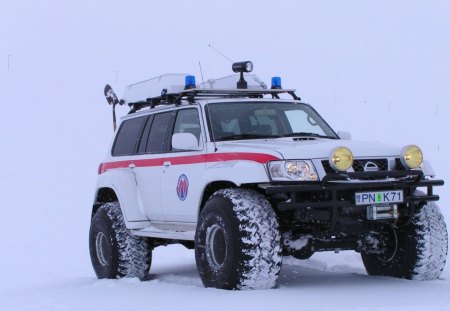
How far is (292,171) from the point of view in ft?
22.4

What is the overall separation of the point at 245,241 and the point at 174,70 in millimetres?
28042

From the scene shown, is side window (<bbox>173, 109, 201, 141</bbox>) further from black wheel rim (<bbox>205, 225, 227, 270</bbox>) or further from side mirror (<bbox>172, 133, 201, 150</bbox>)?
black wheel rim (<bbox>205, 225, 227, 270</bbox>)

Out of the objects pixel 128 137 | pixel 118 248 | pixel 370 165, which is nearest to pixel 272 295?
pixel 370 165

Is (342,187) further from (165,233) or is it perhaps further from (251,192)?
(165,233)

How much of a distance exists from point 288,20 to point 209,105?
4091 cm

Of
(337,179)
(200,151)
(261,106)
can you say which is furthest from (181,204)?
(337,179)

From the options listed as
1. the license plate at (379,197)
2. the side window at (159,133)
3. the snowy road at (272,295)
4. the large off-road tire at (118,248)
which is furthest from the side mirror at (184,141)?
the large off-road tire at (118,248)

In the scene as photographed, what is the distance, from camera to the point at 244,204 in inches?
269

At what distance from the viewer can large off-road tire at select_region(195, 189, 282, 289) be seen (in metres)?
6.69

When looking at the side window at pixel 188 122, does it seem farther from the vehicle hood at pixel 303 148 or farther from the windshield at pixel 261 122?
the vehicle hood at pixel 303 148

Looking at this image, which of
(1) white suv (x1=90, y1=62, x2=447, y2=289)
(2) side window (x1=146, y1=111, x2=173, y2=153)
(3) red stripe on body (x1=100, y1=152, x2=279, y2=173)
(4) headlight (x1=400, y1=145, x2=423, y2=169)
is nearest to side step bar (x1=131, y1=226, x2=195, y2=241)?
(1) white suv (x1=90, y1=62, x2=447, y2=289)

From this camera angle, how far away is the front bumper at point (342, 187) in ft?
22.0

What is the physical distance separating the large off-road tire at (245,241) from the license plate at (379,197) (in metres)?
0.76

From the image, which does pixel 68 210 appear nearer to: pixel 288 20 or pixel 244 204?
pixel 244 204
